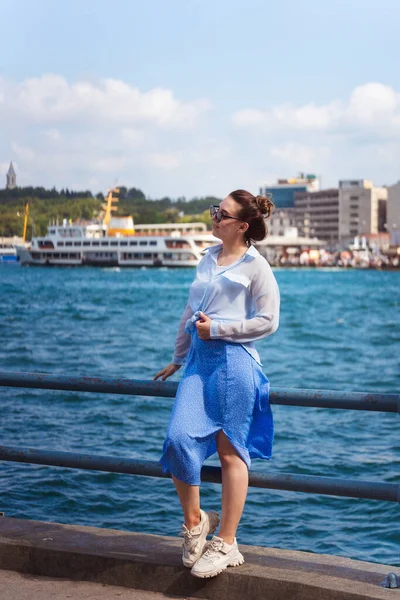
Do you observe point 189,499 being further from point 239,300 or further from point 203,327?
point 239,300

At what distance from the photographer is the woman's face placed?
10.7ft

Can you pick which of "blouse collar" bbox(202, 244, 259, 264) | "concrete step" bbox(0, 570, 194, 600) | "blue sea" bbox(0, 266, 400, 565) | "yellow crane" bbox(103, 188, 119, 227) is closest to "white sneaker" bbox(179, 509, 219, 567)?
"concrete step" bbox(0, 570, 194, 600)

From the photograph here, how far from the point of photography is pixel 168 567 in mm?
3186

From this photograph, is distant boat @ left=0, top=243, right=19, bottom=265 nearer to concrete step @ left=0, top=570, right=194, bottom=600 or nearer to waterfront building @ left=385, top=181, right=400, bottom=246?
waterfront building @ left=385, top=181, right=400, bottom=246

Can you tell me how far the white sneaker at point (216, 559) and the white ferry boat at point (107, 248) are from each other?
4228 inches

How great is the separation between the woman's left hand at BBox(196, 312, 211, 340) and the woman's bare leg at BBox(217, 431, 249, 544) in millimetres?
312

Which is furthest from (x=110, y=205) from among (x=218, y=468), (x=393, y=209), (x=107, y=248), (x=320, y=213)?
(x=218, y=468)

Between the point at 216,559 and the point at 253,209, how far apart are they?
1.12 m

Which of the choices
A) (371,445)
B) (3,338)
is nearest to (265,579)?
(371,445)

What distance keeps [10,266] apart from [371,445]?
4297 inches

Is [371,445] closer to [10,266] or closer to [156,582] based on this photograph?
[156,582]

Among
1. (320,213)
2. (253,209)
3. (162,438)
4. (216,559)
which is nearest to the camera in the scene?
(216,559)

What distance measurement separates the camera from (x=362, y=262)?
513 feet

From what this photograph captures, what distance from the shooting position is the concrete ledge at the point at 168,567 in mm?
3023
